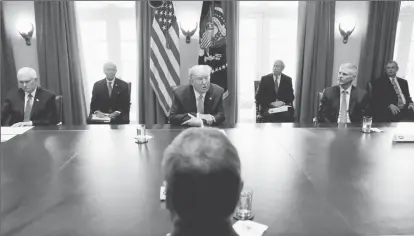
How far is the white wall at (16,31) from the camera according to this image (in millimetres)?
5496

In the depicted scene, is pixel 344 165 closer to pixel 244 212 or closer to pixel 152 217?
pixel 244 212

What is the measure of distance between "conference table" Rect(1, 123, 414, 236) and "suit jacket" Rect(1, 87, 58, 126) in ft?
3.13

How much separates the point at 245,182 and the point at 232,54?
12.4 ft

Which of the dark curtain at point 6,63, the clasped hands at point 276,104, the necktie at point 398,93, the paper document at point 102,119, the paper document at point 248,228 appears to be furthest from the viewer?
the dark curtain at point 6,63

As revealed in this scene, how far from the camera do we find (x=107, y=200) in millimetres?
1776

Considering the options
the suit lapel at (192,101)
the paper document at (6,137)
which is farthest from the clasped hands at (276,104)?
the paper document at (6,137)

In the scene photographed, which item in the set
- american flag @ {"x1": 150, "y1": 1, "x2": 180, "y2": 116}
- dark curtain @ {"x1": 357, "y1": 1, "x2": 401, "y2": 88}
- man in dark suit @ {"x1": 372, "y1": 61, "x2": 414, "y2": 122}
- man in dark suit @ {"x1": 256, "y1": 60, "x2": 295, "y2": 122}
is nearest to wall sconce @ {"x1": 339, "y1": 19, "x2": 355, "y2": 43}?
dark curtain @ {"x1": 357, "y1": 1, "x2": 401, "y2": 88}

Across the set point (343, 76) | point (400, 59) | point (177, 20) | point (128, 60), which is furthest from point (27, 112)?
point (400, 59)

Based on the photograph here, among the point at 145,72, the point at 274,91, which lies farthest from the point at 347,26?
the point at 145,72

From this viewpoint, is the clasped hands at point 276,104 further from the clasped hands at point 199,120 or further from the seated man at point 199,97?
the clasped hands at point 199,120

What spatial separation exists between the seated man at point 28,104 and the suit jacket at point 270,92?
248cm

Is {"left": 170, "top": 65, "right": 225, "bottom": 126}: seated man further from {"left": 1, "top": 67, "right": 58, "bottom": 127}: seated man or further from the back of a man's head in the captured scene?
the back of a man's head

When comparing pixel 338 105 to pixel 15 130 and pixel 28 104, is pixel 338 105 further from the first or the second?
pixel 28 104

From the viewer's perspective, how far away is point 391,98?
16.8 ft
